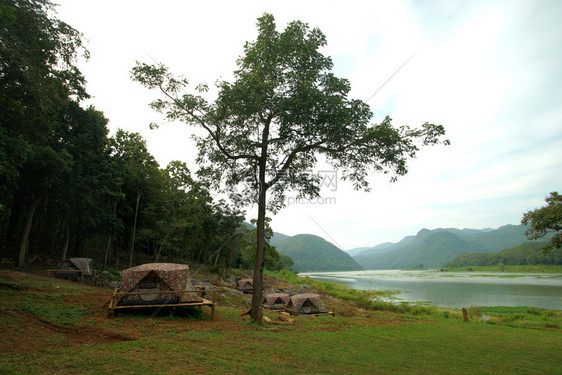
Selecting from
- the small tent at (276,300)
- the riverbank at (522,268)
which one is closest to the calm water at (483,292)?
the small tent at (276,300)

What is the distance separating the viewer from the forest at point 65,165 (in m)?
11.4

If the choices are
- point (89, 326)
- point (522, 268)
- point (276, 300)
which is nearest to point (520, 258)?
point (522, 268)

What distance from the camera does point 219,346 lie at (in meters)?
8.00

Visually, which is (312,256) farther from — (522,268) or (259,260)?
(259,260)

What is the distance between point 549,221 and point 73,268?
3608cm

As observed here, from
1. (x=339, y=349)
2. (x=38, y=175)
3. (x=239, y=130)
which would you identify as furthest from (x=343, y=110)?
(x=38, y=175)

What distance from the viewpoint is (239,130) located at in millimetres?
13406

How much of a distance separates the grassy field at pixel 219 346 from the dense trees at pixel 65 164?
5186 millimetres

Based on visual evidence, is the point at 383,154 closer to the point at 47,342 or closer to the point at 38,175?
the point at 47,342

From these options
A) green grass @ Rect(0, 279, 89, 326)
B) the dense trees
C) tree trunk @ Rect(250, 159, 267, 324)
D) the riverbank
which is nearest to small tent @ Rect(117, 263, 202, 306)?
green grass @ Rect(0, 279, 89, 326)

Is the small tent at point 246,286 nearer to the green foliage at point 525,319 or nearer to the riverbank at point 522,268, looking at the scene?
the green foliage at point 525,319

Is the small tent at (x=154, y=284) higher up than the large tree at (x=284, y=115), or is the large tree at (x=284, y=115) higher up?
the large tree at (x=284, y=115)

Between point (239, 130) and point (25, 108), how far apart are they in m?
10.7

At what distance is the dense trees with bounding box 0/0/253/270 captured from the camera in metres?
11.4
